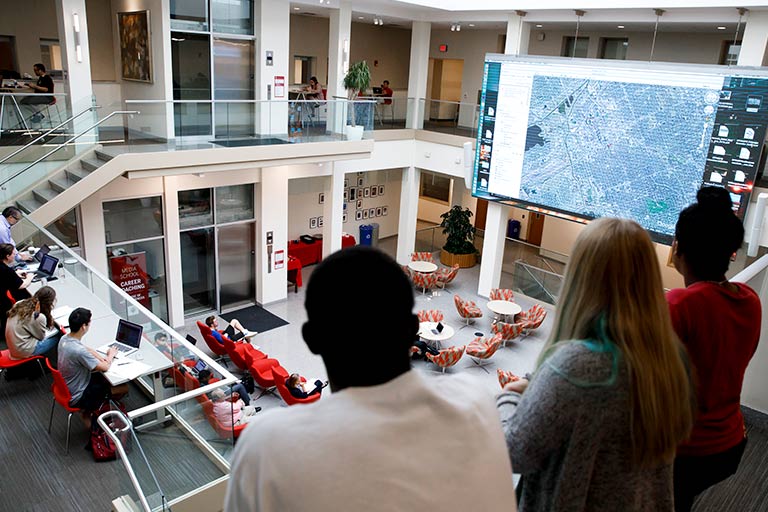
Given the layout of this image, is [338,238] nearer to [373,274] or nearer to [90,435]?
[90,435]

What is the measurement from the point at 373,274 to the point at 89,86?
1130cm

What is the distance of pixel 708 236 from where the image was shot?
6.63 ft

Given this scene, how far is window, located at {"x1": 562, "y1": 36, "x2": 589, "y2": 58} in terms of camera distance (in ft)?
56.4

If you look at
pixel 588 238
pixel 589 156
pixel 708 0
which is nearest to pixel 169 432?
pixel 588 238

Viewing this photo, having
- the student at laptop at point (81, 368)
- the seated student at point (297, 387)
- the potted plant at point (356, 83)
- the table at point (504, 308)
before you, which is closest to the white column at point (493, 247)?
the table at point (504, 308)

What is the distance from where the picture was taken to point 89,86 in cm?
1071

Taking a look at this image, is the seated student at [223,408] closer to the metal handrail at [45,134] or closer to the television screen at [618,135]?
the metal handrail at [45,134]

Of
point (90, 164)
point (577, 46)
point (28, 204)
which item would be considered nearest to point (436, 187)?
point (577, 46)

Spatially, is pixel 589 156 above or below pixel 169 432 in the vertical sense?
above

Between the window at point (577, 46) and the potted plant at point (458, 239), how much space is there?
5.53 m

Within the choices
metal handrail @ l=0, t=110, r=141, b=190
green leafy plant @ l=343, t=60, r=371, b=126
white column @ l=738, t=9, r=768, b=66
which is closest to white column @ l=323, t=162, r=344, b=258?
green leafy plant @ l=343, t=60, r=371, b=126

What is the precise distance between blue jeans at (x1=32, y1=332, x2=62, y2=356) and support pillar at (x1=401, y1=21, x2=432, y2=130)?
11.7m

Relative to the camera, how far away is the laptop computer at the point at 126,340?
6988 mm

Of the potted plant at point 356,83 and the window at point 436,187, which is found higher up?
the potted plant at point 356,83
